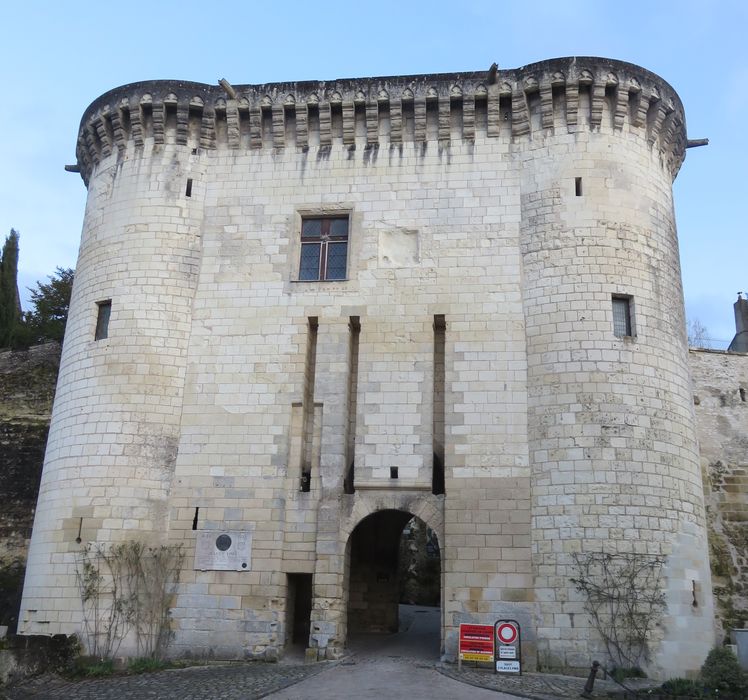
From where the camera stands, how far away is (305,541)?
48.7 feet

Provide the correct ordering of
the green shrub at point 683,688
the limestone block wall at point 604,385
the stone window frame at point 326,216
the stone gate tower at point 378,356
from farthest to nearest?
the stone window frame at point 326,216, the stone gate tower at point 378,356, the limestone block wall at point 604,385, the green shrub at point 683,688

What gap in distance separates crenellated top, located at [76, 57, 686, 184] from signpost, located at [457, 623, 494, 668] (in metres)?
9.86

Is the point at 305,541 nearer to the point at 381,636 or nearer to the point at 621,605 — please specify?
the point at 381,636

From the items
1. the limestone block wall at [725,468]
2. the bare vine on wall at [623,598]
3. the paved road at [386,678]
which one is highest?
the limestone block wall at [725,468]

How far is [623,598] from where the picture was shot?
1345 centimetres

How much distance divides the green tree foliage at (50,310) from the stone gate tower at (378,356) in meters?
12.6

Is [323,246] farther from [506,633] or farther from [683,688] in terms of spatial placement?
[683,688]

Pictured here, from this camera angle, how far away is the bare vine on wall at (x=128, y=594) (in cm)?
1434

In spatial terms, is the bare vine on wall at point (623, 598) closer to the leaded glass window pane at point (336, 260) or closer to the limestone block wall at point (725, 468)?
the limestone block wall at point (725, 468)

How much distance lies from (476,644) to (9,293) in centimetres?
2544

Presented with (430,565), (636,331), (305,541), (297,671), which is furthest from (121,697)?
(430,565)

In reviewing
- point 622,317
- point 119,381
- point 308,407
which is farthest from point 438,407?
point 119,381

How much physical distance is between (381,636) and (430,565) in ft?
38.8

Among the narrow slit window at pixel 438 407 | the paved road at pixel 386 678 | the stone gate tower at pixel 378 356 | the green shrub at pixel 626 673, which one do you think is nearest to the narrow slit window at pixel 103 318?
the stone gate tower at pixel 378 356
